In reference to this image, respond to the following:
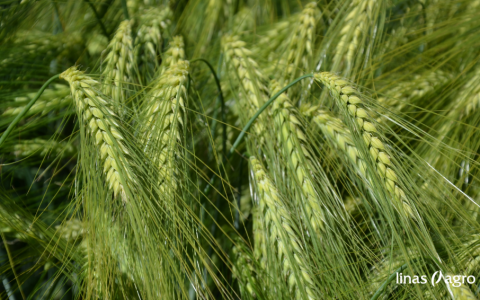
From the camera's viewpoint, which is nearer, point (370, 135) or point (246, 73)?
point (370, 135)

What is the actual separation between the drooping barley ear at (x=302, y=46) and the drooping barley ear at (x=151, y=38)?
241 mm

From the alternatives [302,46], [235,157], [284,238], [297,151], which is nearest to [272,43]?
[302,46]

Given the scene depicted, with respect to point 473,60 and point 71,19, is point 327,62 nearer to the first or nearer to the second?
point 473,60

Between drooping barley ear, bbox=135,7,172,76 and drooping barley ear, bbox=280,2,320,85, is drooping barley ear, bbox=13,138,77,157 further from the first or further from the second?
drooping barley ear, bbox=280,2,320,85

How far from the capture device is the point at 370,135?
1.70ft

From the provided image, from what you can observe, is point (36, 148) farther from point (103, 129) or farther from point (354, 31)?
point (354, 31)

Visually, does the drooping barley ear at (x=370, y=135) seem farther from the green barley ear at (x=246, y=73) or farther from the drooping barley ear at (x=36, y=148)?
the drooping barley ear at (x=36, y=148)

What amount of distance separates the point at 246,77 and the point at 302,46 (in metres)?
0.13

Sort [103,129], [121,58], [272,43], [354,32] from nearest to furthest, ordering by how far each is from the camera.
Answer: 1. [103,129]
2. [121,58]
3. [354,32]
4. [272,43]

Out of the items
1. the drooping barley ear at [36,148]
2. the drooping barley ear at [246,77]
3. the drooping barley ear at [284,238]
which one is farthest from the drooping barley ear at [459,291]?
the drooping barley ear at [36,148]

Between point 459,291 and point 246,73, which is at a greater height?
point 246,73

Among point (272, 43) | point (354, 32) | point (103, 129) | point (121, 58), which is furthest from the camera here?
point (272, 43)

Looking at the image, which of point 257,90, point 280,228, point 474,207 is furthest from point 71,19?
point 474,207

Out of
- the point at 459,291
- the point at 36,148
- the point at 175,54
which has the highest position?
the point at 175,54
